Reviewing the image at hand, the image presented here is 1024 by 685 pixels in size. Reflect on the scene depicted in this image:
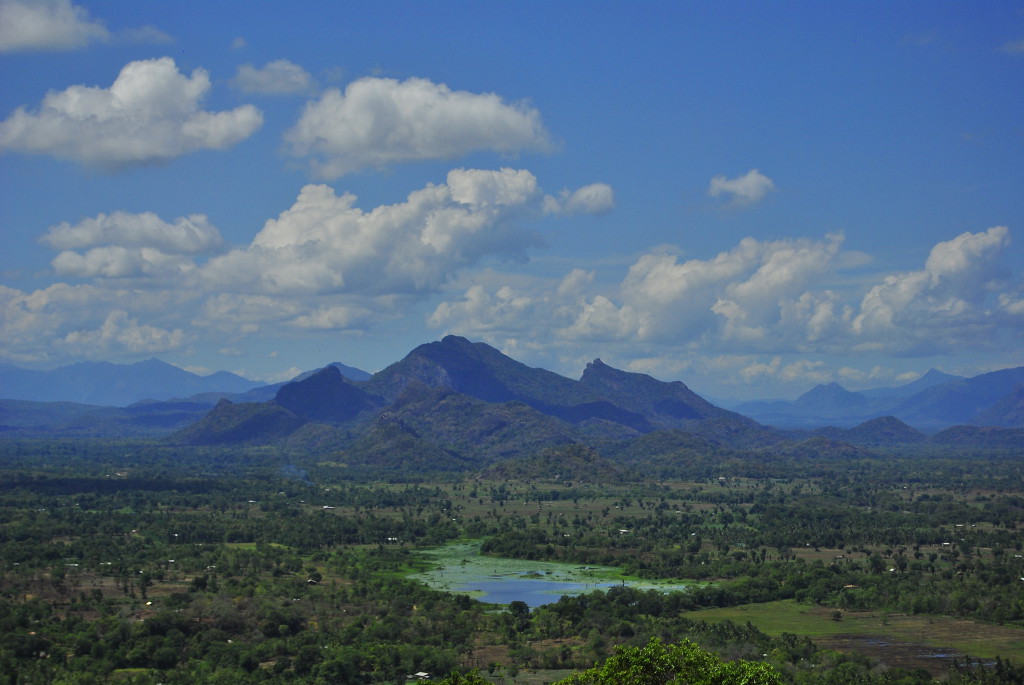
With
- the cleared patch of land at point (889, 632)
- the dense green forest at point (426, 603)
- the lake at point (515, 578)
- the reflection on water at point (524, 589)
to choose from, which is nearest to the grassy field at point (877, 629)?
the cleared patch of land at point (889, 632)

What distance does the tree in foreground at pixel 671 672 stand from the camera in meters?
55.2

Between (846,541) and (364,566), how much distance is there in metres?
83.6

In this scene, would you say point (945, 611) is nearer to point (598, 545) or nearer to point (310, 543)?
point (598, 545)

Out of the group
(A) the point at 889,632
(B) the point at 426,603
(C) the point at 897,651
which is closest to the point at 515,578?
(B) the point at 426,603

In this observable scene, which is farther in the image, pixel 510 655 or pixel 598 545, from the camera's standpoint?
pixel 598 545

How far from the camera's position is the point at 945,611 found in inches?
4670

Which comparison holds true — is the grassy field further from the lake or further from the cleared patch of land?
the lake

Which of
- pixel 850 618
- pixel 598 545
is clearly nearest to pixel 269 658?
pixel 850 618

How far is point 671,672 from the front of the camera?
57469 millimetres

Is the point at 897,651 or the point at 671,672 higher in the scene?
the point at 671,672

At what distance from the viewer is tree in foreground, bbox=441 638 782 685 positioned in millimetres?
55188

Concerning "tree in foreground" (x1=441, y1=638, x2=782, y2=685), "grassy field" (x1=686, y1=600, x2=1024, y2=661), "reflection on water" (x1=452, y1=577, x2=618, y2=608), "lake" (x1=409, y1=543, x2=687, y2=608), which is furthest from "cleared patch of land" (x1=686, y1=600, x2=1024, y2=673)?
"tree in foreground" (x1=441, y1=638, x2=782, y2=685)

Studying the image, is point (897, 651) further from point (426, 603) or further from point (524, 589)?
point (524, 589)

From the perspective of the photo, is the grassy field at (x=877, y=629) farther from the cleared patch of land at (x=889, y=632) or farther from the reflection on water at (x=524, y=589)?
the reflection on water at (x=524, y=589)
